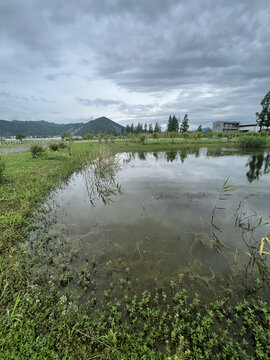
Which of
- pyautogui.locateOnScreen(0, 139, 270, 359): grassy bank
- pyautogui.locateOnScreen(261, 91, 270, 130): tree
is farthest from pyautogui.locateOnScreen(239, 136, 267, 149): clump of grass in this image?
pyautogui.locateOnScreen(0, 139, 270, 359): grassy bank

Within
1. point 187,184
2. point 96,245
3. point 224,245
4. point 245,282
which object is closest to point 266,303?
point 245,282

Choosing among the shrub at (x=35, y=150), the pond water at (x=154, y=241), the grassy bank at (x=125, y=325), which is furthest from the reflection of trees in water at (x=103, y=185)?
the shrub at (x=35, y=150)

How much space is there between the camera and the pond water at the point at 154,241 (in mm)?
3252

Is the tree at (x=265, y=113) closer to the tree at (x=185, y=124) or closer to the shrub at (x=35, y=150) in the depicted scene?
the tree at (x=185, y=124)

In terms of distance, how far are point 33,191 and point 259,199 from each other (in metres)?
11.4

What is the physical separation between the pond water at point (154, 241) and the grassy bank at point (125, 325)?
282 mm

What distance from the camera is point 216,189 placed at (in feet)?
28.5

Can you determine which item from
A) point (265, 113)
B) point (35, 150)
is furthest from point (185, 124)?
point (35, 150)

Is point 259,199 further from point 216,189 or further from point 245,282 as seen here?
point 245,282

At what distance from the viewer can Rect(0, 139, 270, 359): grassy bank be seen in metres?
2.09

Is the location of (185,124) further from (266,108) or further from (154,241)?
(154,241)

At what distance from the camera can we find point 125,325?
243cm

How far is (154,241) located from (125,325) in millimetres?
2232

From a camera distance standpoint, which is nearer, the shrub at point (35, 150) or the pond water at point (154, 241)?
the pond water at point (154, 241)
